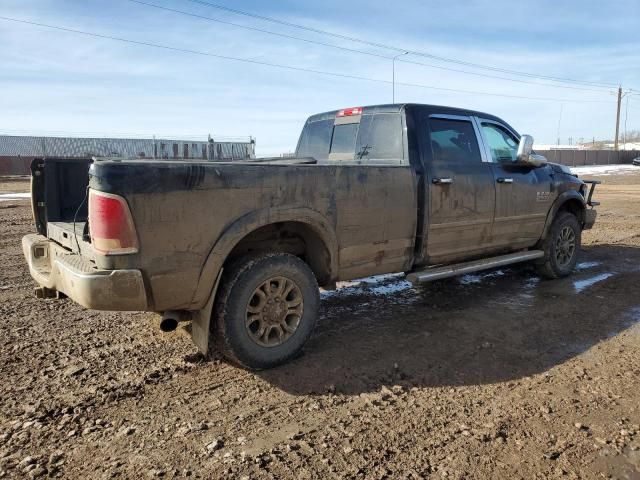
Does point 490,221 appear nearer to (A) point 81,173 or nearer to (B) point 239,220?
(B) point 239,220

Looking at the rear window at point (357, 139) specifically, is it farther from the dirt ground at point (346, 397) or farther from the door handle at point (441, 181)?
the dirt ground at point (346, 397)

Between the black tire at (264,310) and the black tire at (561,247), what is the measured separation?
3822mm

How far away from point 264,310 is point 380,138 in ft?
7.34

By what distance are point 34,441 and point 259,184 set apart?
6.61 ft

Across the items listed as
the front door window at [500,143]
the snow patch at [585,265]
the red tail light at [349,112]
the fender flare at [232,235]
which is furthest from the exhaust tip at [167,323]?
the snow patch at [585,265]

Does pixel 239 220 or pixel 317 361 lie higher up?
pixel 239 220

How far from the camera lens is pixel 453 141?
512 centimetres

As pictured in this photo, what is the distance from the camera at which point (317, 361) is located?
390 cm

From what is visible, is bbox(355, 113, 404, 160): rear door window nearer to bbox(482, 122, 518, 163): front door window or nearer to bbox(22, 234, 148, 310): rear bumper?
bbox(482, 122, 518, 163): front door window

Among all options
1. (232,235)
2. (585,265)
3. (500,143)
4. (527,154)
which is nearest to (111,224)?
(232,235)

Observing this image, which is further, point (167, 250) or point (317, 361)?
point (317, 361)

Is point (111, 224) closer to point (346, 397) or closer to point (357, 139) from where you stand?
point (346, 397)

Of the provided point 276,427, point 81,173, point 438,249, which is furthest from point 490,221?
point 81,173

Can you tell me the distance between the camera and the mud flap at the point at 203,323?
11.3ft
